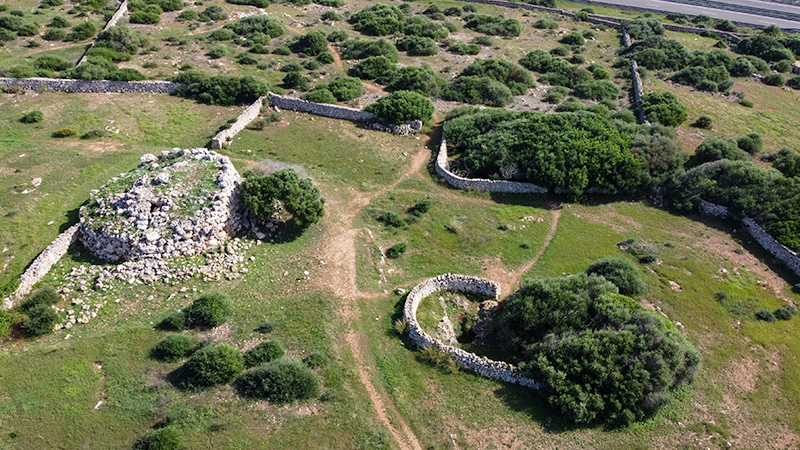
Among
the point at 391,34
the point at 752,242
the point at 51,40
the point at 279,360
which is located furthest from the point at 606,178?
the point at 51,40

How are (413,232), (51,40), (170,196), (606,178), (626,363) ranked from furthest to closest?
(51,40) → (606,178) → (413,232) → (170,196) → (626,363)

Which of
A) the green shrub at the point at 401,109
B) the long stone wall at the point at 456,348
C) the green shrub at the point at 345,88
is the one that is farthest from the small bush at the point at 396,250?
the green shrub at the point at 345,88

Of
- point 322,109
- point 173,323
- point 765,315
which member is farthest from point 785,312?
point 322,109

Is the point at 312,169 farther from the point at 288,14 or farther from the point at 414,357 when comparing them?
the point at 288,14

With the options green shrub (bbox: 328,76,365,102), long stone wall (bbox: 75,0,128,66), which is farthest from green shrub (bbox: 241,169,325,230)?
long stone wall (bbox: 75,0,128,66)

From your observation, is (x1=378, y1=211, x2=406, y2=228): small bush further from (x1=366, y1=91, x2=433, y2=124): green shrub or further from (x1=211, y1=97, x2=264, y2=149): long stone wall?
(x1=211, y1=97, x2=264, y2=149): long stone wall

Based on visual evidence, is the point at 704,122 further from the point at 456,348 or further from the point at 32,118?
the point at 32,118
